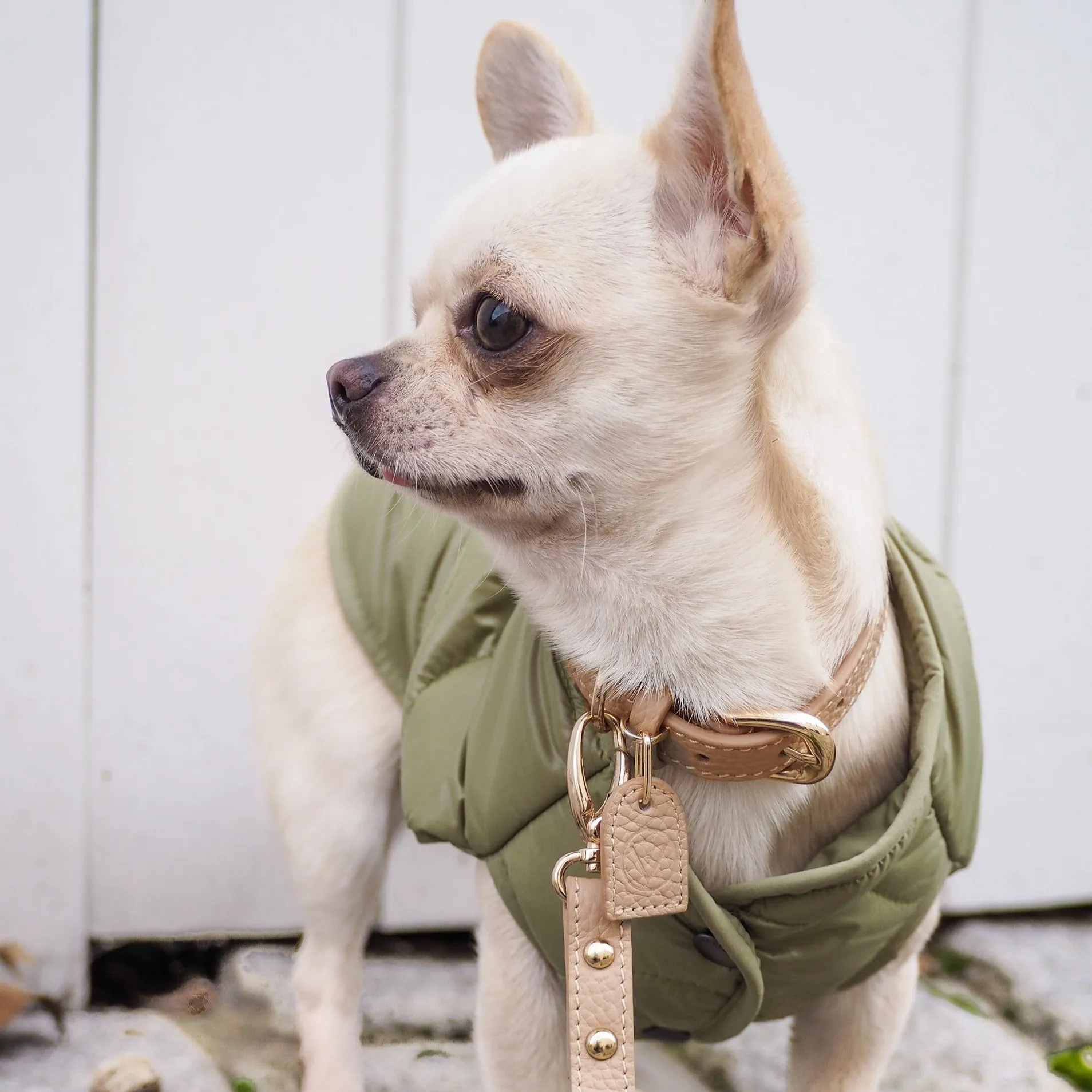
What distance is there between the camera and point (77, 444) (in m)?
1.66

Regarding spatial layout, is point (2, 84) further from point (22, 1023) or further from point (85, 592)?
point (22, 1023)

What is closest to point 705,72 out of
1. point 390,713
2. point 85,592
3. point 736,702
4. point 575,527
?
point 575,527

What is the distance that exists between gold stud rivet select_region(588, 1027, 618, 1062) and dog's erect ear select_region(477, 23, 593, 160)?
3.08 ft

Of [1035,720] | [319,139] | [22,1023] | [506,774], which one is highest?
[319,139]

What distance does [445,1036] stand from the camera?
171 centimetres

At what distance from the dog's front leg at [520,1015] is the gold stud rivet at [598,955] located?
29cm

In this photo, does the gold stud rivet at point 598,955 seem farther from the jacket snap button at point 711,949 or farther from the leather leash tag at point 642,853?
the jacket snap button at point 711,949

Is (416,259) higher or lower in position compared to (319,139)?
lower

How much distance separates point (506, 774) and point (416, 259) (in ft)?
3.28

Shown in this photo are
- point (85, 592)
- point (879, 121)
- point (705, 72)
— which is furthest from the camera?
point (879, 121)

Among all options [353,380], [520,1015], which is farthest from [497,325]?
[520,1015]

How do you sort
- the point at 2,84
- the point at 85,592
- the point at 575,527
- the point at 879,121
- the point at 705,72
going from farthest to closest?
the point at 879,121, the point at 85,592, the point at 2,84, the point at 575,527, the point at 705,72

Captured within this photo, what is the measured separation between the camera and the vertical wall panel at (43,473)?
159cm

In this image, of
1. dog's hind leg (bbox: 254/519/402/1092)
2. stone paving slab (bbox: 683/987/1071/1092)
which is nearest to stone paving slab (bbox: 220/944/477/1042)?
dog's hind leg (bbox: 254/519/402/1092)
